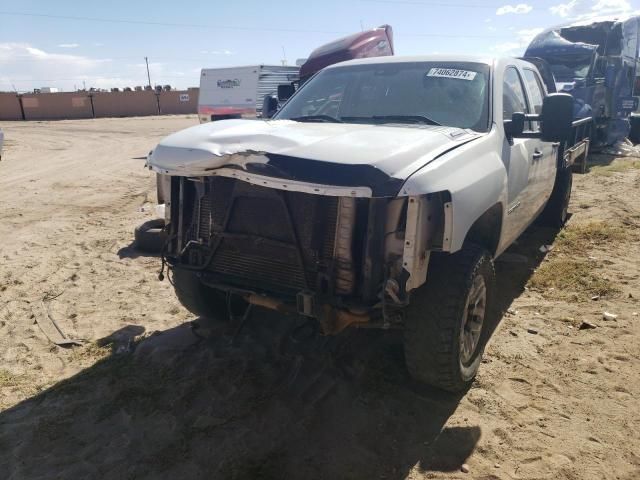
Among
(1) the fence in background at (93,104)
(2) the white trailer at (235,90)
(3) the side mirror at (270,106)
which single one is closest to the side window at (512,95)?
(3) the side mirror at (270,106)

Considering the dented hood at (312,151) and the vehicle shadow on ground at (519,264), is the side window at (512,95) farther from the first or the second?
the vehicle shadow on ground at (519,264)

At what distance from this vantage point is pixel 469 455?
277cm

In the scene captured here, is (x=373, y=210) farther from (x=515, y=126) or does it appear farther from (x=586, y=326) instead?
(x=586, y=326)

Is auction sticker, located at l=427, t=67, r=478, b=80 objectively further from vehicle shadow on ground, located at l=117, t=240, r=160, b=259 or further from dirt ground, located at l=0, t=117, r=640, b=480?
vehicle shadow on ground, located at l=117, t=240, r=160, b=259

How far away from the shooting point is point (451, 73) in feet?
13.1

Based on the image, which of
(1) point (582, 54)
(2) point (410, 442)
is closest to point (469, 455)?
(2) point (410, 442)

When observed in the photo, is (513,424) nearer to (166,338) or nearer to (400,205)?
(400,205)

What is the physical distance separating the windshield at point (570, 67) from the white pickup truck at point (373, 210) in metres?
9.52

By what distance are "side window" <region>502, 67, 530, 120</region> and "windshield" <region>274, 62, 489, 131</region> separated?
0.26 metres

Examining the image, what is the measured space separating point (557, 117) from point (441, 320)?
1717 mm

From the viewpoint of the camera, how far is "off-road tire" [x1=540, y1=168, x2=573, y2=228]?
6387 millimetres

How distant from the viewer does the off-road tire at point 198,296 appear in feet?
12.4

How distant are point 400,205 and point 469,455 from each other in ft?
4.45

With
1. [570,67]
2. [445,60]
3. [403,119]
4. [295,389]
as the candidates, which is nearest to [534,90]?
[445,60]
